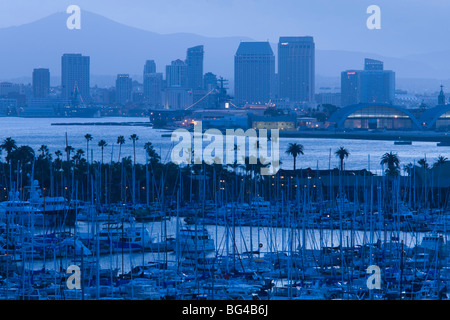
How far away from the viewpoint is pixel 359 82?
67875 mm

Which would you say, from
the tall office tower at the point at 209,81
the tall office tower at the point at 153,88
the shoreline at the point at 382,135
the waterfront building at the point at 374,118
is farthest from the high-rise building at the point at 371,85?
the shoreline at the point at 382,135

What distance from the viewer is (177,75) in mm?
78625

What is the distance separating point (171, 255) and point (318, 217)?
257 cm

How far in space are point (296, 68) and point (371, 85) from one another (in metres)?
6.30

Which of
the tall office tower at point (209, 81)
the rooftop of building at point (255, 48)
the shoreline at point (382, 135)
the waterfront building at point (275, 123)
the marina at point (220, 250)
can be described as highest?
the rooftop of building at point (255, 48)

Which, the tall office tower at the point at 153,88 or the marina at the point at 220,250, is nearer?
the marina at the point at 220,250

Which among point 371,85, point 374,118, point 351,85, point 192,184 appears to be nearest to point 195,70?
point 351,85

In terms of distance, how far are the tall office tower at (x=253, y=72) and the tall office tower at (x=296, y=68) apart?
1.26 meters

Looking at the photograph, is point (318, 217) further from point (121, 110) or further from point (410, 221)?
Result: point (121, 110)

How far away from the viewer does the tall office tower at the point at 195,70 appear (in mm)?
75312

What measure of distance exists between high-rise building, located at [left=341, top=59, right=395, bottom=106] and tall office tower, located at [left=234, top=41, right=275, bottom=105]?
684 cm

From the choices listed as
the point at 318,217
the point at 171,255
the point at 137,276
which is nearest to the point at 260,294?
the point at 137,276

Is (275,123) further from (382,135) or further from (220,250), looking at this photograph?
(220,250)

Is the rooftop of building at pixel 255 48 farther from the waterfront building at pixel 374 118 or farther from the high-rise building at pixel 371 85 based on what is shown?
the waterfront building at pixel 374 118
